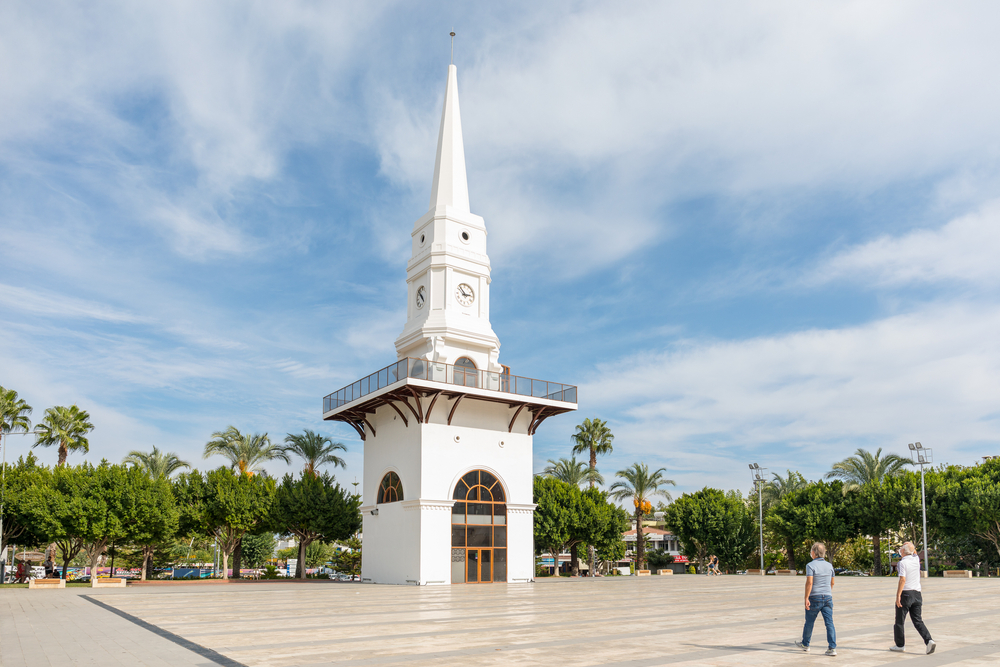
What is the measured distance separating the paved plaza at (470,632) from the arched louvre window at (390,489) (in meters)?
12.9

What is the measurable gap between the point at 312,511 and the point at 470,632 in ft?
98.1

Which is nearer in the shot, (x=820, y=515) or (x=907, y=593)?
(x=907, y=593)

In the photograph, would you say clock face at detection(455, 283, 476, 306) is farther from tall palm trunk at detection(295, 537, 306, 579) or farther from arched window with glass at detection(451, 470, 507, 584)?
tall palm trunk at detection(295, 537, 306, 579)

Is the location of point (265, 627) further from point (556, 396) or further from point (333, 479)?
point (333, 479)

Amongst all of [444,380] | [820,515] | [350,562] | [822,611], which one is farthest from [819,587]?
[350,562]

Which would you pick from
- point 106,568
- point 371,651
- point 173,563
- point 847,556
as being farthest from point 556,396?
point 106,568

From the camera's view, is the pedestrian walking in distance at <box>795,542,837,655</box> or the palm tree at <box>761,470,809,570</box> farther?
the palm tree at <box>761,470,809,570</box>

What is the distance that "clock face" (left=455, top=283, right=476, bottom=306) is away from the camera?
3744cm

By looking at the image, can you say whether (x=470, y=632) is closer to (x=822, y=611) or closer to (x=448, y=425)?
(x=822, y=611)

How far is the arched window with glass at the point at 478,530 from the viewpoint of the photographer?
33.4 meters

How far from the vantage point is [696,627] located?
13852mm

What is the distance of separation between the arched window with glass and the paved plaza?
11797mm

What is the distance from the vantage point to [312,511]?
4081 centimetres

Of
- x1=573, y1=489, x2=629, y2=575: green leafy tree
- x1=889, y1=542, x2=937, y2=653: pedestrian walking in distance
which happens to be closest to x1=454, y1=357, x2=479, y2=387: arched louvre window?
x1=573, y1=489, x2=629, y2=575: green leafy tree
